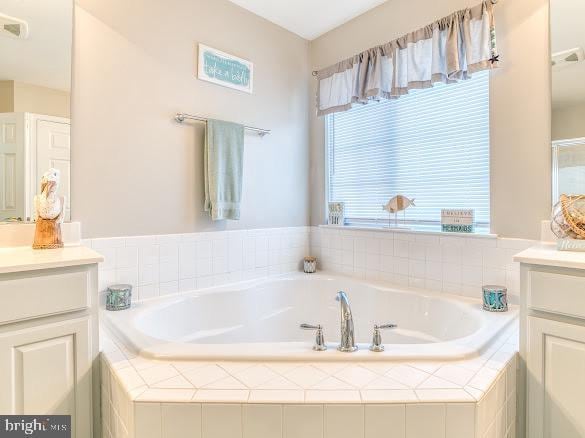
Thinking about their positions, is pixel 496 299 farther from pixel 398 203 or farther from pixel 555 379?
pixel 398 203

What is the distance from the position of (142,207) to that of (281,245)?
1.07 meters

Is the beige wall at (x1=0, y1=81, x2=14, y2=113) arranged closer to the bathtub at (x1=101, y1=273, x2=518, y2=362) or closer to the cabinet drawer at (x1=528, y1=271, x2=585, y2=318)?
the bathtub at (x1=101, y1=273, x2=518, y2=362)

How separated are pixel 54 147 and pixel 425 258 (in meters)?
2.15

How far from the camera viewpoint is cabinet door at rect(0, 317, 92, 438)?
1085 mm

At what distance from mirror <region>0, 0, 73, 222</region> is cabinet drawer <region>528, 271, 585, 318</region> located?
208cm

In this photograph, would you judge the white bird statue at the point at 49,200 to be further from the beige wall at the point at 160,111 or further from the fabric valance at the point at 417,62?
the fabric valance at the point at 417,62

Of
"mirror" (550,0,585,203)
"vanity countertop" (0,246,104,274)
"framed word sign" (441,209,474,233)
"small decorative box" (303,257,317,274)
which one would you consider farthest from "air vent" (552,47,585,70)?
"vanity countertop" (0,246,104,274)

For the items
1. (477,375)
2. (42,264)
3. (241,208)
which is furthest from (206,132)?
(477,375)

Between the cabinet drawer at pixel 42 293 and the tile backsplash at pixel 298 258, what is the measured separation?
59 cm

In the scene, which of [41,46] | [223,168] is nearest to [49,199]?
[41,46]

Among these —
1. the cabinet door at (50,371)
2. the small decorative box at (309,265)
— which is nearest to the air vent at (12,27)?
the cabinet door at (50,371)

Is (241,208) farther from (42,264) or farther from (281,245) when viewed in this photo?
(42,264)

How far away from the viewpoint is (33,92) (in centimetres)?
157

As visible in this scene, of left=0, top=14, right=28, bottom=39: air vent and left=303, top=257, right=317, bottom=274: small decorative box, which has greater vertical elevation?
left=0, top=14, right=28, bottom=39: air vent
